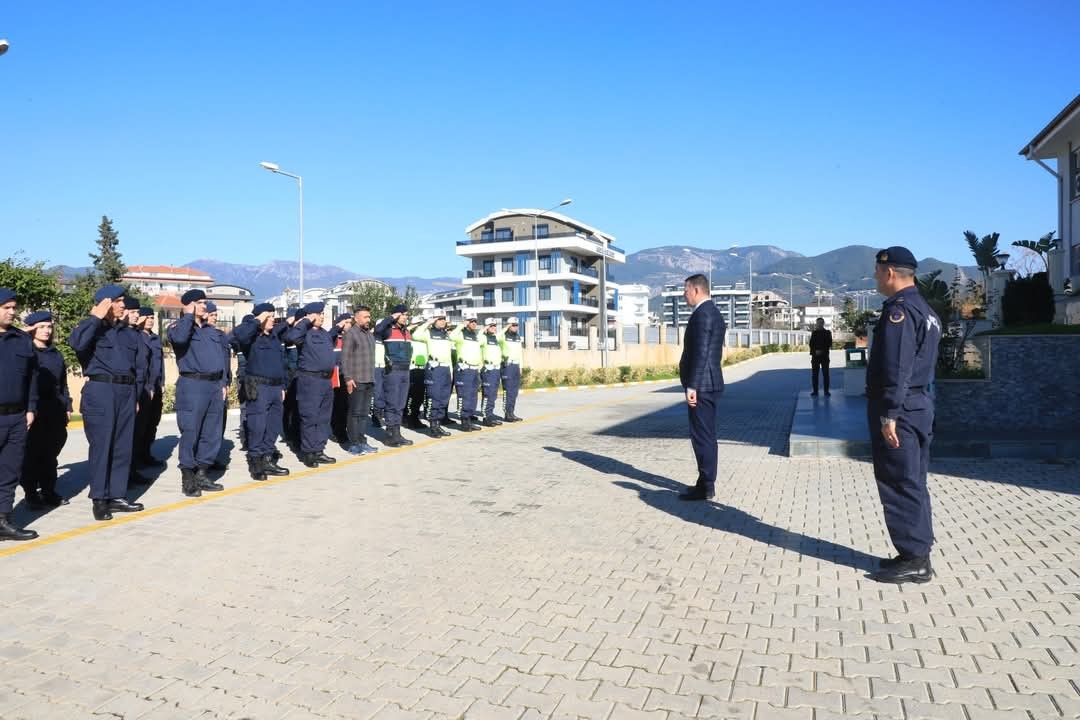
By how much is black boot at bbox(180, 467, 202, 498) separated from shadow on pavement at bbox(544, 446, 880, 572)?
4204mm

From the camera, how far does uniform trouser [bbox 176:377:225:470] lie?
759 cm

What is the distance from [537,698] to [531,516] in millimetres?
3460

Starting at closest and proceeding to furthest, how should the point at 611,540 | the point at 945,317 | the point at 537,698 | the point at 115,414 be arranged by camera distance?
the point at 537,698 → the point at 611,540 → the point at 115,414 → the point at 945,317

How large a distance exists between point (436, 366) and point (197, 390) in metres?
5.19

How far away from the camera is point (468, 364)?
42.9 ft

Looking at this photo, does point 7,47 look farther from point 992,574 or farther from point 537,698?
point 992,574

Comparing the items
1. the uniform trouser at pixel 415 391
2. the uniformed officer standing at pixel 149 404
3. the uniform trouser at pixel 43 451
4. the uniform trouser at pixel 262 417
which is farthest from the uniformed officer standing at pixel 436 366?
the uniform trouser at pixel 43 451

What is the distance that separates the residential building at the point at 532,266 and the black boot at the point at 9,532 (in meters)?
66.0

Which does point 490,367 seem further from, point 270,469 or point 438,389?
point 270,469

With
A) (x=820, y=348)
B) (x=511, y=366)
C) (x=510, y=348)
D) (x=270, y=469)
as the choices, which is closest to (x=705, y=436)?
(x=270, y=469)

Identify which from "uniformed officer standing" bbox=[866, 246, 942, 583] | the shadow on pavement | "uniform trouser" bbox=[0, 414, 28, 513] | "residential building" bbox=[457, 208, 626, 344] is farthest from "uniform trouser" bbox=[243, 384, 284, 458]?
"residential building" bbox=[457, 208, 626, 344]

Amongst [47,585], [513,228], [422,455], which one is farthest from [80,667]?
A: [513,228]

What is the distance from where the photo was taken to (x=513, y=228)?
3004 inches

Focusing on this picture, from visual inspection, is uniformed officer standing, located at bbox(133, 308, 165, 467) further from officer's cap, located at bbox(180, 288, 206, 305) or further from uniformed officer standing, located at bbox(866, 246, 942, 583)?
uniformed officer standing, located at bbox(866, 246, 942, 583)
